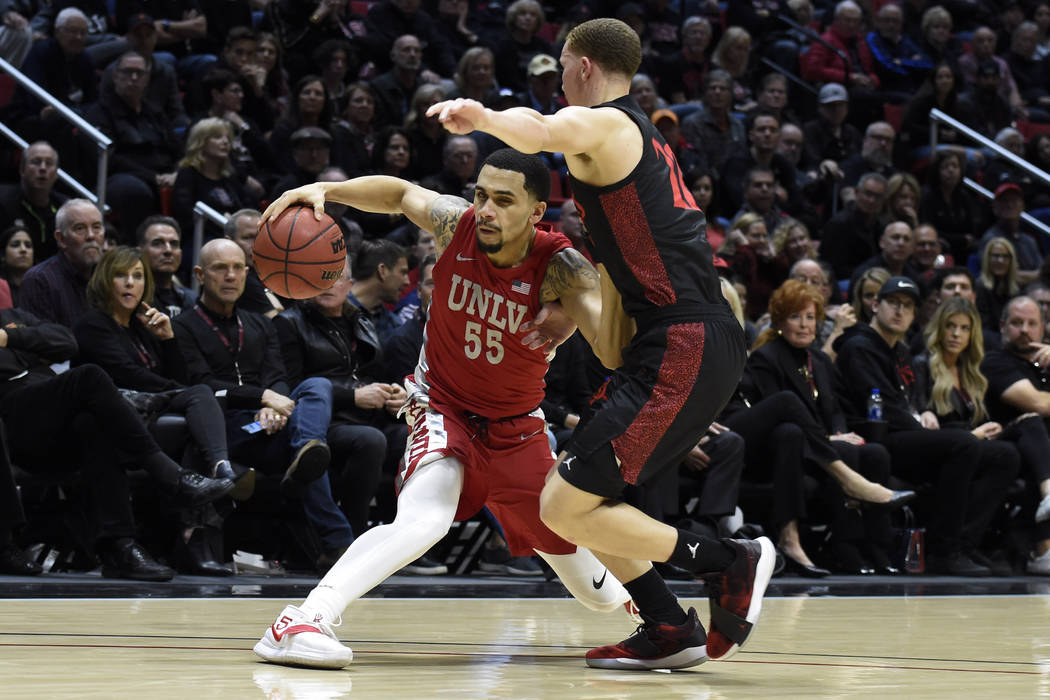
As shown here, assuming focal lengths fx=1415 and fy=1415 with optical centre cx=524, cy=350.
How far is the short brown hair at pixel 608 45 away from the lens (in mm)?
3961

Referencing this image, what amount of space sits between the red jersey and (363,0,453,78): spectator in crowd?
7.89m

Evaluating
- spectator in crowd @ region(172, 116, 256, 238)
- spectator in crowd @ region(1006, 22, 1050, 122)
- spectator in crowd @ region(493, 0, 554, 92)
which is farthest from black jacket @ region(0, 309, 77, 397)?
spectator in crowd @ region(1006, 22, 1050, 122)

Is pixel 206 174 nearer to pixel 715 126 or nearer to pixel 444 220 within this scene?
pixel 715 126

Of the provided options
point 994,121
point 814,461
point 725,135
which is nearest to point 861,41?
point 994,121

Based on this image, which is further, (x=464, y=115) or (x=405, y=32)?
(x=405, y=32)

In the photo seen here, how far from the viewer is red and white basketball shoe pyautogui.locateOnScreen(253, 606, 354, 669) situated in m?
3.76

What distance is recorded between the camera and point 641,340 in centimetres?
392

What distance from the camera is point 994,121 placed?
14578mm

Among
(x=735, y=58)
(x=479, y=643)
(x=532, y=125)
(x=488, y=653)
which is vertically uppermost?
(x=532, y=125)

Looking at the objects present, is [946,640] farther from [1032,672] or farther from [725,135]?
[725,135]

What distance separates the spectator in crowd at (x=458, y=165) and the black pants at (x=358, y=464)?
3385 millimetres

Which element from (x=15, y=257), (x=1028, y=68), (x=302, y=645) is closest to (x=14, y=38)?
(x=15, y=257)

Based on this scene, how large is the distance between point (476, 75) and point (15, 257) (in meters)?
4.72

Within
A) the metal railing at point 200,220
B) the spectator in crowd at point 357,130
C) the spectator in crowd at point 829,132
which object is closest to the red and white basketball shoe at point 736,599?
the metal railing at point 200,220
